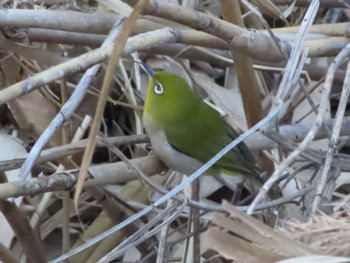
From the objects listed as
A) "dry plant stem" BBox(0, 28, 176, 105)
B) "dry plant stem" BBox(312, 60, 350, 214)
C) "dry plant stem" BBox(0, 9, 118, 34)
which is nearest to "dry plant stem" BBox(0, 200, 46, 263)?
"dry plant stem" BBox(0, 9, 118, 34)

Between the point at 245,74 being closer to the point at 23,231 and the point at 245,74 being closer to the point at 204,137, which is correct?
the point at 204,137

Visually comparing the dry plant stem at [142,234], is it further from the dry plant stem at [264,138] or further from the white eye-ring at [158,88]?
the white eye-ring at [158,88]

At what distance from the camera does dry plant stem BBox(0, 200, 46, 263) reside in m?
2.45

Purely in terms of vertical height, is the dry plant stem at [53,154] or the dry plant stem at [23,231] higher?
the dry plant stem at [53,154]

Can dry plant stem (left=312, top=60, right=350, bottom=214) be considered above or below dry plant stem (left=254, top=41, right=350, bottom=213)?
below

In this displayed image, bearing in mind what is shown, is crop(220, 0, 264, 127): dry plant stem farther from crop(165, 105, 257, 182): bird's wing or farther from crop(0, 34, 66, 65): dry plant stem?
crop(0, 34, 66, 65): dry plant stem

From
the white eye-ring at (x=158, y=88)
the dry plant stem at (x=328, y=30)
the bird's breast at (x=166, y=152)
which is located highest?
the dry plant stem at (x=328, y=30)

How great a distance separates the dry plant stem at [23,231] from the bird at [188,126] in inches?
19.3

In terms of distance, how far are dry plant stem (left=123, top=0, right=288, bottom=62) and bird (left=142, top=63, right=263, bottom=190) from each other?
21.2 inches

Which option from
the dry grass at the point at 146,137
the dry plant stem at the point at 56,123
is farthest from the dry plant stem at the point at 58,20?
the dry plant stem at the point at 56,123

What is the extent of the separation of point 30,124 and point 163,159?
394 mm

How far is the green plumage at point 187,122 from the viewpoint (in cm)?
295

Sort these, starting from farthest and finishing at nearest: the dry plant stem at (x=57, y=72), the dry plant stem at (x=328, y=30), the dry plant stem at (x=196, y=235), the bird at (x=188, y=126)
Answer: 1. the bird at (x=188, y=126)
2. the dry plant stem at (x=328, y=30)
3. the dry plant stem at (x=196, y=235)
4. the dry plant stem at (x=57, y=72)

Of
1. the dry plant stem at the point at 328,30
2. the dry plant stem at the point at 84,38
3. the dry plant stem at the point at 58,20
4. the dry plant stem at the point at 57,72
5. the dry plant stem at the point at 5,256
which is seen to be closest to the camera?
the dry plant stem at the point at 57,72
